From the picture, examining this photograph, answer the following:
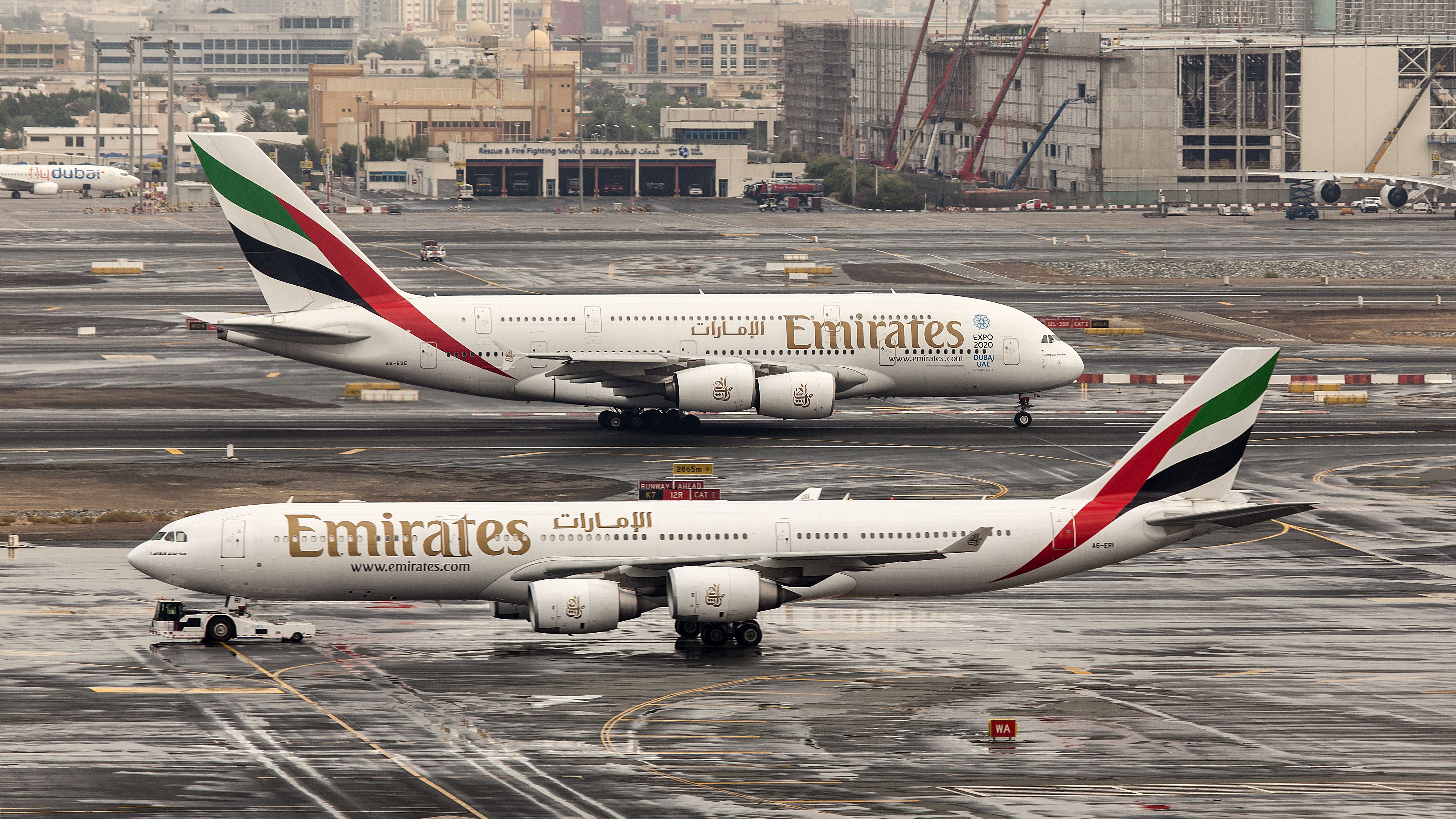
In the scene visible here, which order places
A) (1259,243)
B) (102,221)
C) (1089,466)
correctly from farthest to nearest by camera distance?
(102,221), (1259,243), (1089,466)

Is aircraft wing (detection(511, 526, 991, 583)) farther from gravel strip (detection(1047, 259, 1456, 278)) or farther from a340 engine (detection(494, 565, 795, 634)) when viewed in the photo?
gravel strip (detection(1047, 259, 1456, 278))

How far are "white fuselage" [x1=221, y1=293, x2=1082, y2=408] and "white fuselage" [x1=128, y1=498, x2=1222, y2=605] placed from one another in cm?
2733

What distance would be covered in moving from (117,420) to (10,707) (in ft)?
132

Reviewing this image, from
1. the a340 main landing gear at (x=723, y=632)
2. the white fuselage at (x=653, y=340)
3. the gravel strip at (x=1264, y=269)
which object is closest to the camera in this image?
the a340 main landing gear at (x=723, y=632)

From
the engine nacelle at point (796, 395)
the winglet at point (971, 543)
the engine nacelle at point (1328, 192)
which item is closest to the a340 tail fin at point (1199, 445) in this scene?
the winglet at point (971, 543)

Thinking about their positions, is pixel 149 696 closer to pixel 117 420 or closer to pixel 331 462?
pixel 331 462

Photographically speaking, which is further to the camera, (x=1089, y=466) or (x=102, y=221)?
(x=102, y=221)

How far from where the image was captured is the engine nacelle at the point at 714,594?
42.3 meters

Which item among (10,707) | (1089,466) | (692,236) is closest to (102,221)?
(692,236)

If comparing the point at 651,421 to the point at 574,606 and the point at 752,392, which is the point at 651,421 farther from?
the point at 574,606

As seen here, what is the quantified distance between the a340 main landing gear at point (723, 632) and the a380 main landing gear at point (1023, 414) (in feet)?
111

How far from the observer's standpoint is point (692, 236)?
171125 millimetres

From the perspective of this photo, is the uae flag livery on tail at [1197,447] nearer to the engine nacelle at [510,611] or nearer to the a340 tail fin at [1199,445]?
the a340 tail fin at [1199,445]

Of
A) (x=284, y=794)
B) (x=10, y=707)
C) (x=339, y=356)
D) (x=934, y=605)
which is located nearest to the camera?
(x=284, y=794)
